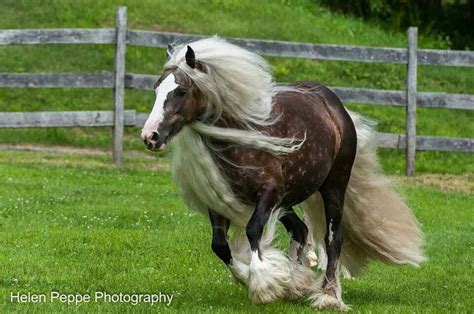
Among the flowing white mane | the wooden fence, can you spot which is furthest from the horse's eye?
the wooden fence

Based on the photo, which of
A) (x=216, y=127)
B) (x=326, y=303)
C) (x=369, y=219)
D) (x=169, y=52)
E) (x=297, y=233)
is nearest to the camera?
(x=216, y=127)

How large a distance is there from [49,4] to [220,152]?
771 inches

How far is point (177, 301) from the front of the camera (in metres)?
8.05

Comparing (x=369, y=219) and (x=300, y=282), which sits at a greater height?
(x=369, y=219)

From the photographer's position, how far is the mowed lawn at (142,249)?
845 cm

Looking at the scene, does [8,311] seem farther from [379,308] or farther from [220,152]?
[379,308]

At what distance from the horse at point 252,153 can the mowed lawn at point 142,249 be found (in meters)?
0.31

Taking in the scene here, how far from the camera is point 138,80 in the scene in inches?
691

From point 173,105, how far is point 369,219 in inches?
90.5

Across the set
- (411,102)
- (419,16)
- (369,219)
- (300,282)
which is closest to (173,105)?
(300,282)

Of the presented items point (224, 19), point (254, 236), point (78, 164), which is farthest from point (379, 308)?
point (224, 19)

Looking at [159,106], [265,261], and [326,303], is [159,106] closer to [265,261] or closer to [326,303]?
[265,261]

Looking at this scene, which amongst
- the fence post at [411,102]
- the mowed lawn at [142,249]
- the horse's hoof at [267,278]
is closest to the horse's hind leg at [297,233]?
the mowed lawn at [142,249]

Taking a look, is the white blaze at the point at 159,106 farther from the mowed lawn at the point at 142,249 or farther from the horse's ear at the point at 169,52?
the mowed lawn at the point at 142,249
